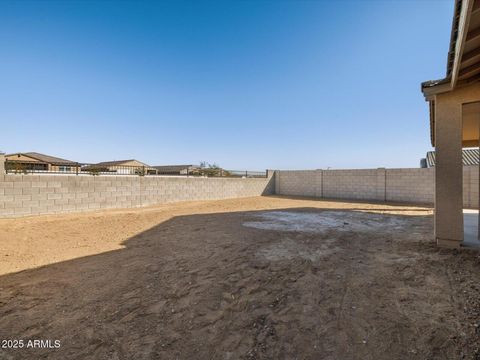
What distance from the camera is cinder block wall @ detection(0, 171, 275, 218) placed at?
20.9ft

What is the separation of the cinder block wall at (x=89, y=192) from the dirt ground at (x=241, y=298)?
95.8 inches

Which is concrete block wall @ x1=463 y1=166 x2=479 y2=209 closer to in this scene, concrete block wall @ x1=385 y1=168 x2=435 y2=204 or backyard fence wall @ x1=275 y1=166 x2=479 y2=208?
backyard fence wall @ x1=275 y1=166 x2=479 y2=208

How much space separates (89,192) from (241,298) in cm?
798

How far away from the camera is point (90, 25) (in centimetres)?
842

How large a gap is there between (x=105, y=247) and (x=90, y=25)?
907 centimetres

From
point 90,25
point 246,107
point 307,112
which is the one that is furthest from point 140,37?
point 307,112

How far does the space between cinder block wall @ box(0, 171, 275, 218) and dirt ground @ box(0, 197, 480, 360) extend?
243cm

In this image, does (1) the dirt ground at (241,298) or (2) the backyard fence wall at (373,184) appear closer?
(1) the dirt ground at (241,298)

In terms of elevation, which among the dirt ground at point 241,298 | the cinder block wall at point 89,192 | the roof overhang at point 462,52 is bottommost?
the dirt ground at point 241,298

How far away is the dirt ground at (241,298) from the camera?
165 cm

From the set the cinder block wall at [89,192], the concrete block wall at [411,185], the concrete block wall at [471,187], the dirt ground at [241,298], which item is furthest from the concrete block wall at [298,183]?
the dirt ground at [241,298]

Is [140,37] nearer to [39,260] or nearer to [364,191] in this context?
[39,260]

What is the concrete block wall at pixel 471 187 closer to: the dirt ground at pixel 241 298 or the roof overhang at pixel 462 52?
the dirt ground at pixel 241 298

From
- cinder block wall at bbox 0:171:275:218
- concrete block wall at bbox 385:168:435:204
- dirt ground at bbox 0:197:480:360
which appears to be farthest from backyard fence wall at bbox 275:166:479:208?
dirt ground at bbox 0:197:480:360
